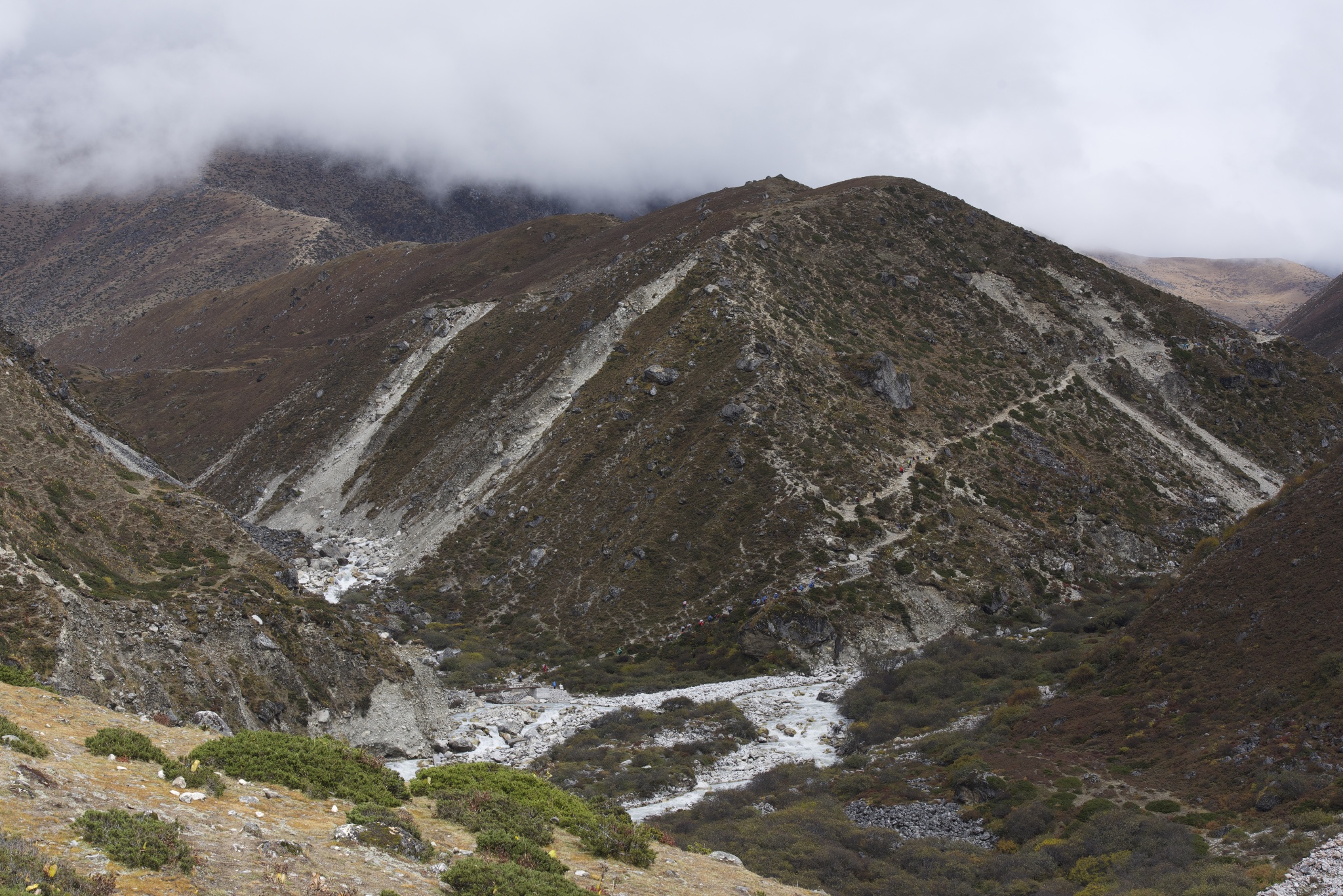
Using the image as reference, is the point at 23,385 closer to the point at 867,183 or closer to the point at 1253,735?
the point at 1253,735

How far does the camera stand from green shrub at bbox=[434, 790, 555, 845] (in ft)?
52.4

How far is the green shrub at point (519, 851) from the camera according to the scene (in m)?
14.5

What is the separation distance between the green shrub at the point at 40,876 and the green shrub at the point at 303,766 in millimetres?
5785

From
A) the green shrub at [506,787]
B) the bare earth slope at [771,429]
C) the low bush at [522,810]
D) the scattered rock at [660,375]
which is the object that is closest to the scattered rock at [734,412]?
the bare earth slope at [771,429]

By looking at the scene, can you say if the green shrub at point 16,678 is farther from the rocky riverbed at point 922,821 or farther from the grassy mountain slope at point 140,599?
the rocky riverbed at point 922,821

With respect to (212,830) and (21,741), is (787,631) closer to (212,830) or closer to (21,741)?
(212,830)

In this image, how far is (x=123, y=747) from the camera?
581 inches

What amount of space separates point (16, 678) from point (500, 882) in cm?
1320

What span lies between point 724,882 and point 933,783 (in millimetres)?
21298

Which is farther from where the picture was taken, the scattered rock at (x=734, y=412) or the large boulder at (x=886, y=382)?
the large boulder at (x=886, y=382)

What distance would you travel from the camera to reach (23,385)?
43.6m

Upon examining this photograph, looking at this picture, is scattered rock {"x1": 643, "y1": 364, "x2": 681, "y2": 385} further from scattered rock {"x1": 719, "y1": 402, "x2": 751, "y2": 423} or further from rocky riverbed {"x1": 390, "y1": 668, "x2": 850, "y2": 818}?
rocky riverbed {"x1": 390, "y1": 668, "x2": 850, "y2": 818}

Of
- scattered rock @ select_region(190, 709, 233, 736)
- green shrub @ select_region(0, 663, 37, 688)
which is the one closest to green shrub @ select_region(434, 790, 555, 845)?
green shrub @ select_region(0, 663, 37, 688)

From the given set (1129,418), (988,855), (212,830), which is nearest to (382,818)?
(212,830)
